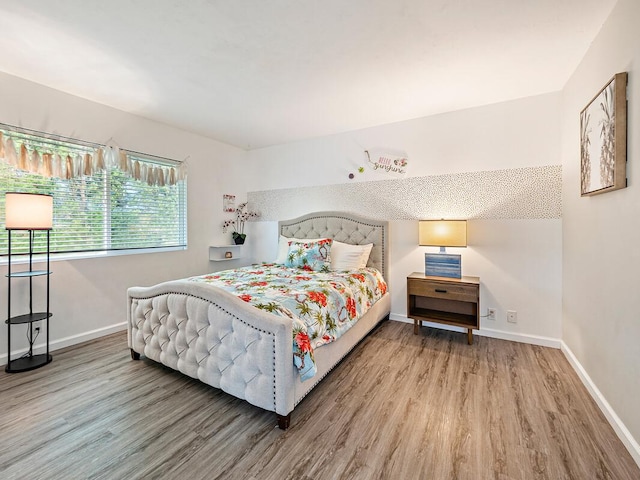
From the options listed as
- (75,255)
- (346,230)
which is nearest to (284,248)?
(346,230)

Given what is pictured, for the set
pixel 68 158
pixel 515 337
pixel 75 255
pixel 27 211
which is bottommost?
pixel 515 337

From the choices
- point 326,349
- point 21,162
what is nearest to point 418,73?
point 326,349

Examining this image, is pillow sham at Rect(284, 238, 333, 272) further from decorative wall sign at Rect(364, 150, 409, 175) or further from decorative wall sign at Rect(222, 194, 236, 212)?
decorative wall sign at Rect(222, 194, 236, 212)

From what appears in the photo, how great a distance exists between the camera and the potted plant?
4.61 meters

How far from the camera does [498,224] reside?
10.2 ft

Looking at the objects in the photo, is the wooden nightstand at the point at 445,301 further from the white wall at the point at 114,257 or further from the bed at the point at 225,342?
the white wall at the point at 114,257

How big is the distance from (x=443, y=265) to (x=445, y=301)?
42 centimetres

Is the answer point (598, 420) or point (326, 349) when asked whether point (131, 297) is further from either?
point (598, 420)

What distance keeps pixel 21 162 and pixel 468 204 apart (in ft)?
14.3

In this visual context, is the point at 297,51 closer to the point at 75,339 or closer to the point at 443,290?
the point at 443,290

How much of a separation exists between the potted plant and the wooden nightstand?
272 centimetres

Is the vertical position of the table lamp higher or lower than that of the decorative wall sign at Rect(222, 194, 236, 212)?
lower

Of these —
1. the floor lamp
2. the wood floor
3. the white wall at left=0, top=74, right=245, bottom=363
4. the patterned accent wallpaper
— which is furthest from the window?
the patterned accent wallpaper

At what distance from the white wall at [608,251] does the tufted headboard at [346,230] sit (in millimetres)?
1798
